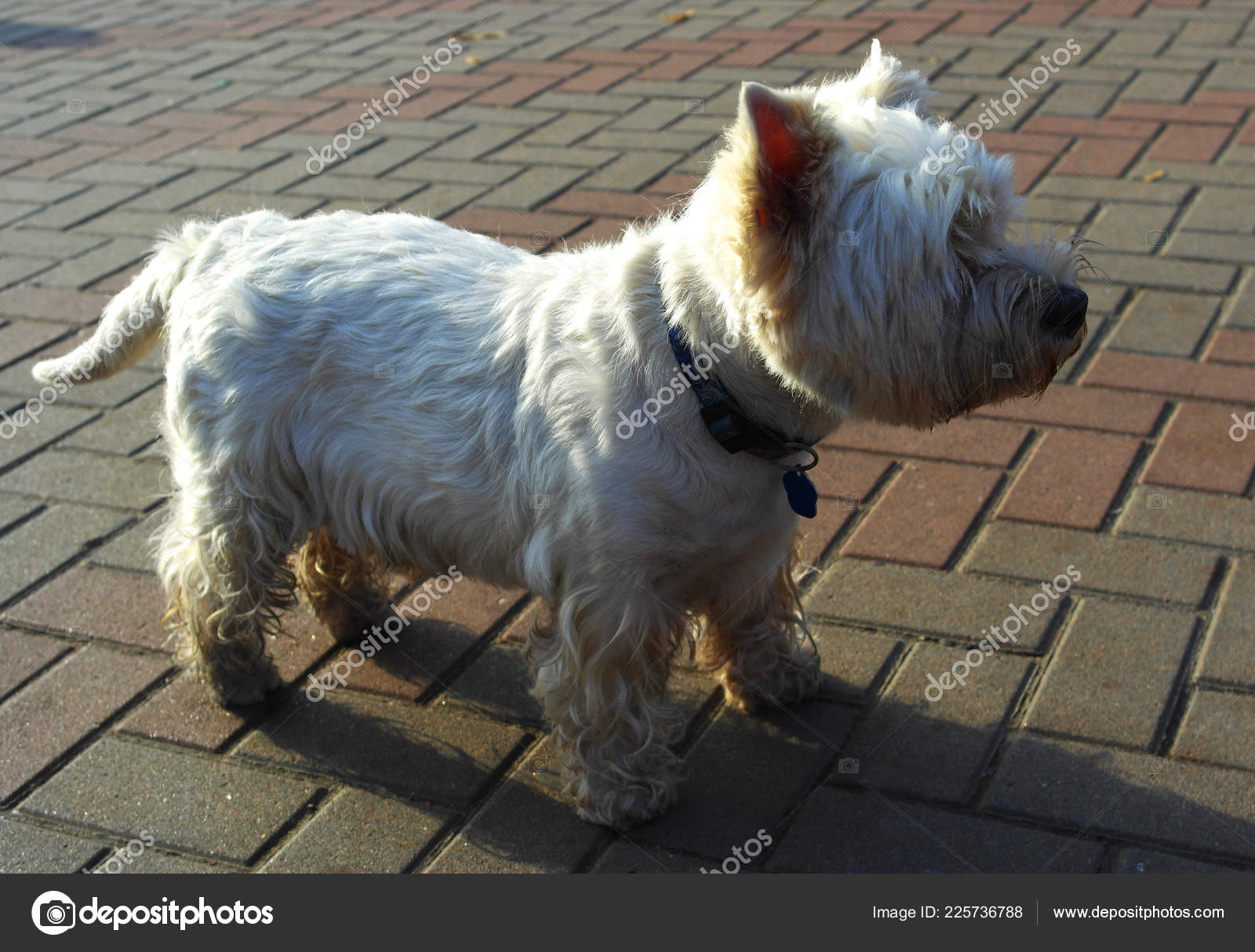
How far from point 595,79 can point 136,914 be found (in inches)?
211

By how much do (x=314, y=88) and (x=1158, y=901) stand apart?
20.2ft

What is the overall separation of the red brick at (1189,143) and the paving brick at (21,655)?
476cm

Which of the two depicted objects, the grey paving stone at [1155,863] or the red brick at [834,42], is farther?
the red brick at [834,42]

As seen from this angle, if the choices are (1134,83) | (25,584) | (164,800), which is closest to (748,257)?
(164,800)

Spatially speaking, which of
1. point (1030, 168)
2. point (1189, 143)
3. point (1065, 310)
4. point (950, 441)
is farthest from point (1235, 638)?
point (1189, 143)

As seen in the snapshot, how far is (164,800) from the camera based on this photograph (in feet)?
9.53

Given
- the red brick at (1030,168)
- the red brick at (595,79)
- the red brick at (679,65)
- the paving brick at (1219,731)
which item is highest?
the red brick at (595,79)

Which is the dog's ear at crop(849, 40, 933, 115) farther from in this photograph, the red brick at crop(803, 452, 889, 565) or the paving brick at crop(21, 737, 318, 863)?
the paving brick at crop(21, 737, 318, 863)

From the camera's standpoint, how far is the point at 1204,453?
3697 millimetres

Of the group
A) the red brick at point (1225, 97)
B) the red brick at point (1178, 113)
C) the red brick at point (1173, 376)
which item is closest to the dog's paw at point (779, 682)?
the red brick at point (1173, 376)

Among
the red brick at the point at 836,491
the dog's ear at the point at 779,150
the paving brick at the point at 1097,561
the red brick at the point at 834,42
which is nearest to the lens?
the dog's ear at the point at 779,150

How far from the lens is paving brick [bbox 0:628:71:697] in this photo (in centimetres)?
326

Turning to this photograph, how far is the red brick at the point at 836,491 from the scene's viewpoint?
3.61 meters

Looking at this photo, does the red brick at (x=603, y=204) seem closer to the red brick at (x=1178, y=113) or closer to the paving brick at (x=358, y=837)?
the red brick at (x=1178, y=113)
